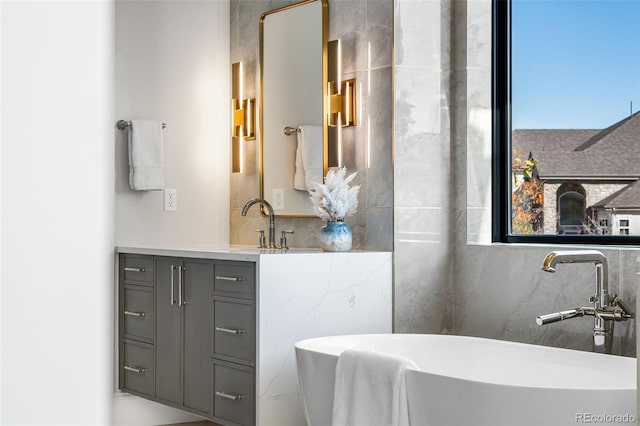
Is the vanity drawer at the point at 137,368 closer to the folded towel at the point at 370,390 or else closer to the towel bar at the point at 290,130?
the towel bar at the point at 290,130

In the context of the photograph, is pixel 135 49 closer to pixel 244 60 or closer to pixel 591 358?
pixel 244 60

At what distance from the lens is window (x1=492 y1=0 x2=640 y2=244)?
286 centimetres

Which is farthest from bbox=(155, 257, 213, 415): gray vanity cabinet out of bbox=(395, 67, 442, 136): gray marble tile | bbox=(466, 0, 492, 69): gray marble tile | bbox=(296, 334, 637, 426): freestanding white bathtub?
bbox=(466, 0, 492, 69): gray marble tile

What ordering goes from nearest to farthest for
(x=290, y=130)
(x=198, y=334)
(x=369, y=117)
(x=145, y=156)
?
(x=198, y=334), (x=369, y=117), (x=290, y=130), (x=145, y=156)

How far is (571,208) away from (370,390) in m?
1.22

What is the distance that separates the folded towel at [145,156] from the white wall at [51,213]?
136 inches

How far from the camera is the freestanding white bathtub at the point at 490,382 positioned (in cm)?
200

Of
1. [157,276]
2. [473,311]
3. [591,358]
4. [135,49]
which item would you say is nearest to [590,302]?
[591,358]

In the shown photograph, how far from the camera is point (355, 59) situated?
3.32m

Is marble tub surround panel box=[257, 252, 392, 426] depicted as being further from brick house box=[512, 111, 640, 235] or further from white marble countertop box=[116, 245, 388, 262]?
brick house box=[512, 111, 640, 235]

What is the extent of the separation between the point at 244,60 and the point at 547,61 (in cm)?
159

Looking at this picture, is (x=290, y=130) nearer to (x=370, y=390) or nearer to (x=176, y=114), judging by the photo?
(x=176, y=114)

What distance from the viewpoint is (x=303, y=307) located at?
114 inches

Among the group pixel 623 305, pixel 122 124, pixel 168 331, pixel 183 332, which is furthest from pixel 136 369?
pixel 623 305
